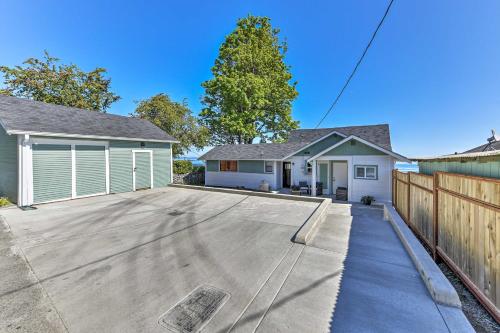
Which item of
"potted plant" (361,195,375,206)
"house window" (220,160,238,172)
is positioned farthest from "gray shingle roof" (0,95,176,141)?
"potted plant" (361,195,375,206)

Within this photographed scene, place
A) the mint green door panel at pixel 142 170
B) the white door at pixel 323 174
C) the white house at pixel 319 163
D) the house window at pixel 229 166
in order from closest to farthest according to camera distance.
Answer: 1. the white house at pixel 319 163
2. the mint green door panel at pixel 142 170
3. the white door at pixel 323 174
4. the house window at pixel 229 166

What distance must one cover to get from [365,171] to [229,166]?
11001 millimetres

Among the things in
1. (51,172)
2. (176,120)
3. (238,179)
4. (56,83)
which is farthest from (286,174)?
(56,83)

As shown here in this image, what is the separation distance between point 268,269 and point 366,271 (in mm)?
1975

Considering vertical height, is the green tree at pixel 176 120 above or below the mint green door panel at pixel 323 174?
above

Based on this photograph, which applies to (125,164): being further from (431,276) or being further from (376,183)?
(376,183)

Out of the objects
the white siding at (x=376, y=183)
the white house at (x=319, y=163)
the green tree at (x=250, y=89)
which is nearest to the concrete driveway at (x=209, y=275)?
the white siding at (x=376, y=183)

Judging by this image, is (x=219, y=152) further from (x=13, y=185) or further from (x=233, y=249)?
(x=233, y=249)

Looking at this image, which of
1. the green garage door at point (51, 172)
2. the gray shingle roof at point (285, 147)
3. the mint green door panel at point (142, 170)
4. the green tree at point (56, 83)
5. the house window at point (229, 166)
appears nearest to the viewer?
the green garage door at point (51, 172)

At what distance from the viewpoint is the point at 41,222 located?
23.0 feet

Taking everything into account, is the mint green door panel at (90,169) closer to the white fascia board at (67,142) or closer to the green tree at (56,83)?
the white fascia board at (67,142)

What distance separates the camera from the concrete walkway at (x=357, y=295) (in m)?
2.67

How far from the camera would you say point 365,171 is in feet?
39.5

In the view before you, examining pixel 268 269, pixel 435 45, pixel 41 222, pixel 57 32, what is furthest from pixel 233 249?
pixel 57 32
